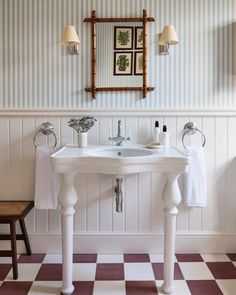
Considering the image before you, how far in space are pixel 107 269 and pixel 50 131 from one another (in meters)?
1.02

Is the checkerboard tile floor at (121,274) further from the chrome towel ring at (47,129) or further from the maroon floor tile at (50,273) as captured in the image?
the chrome towel ring at (47,129)

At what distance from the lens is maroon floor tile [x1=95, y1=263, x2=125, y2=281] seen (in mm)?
1944

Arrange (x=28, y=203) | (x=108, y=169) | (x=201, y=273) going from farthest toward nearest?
(x=28, y=203) → (x=201, y=273) → (x=108, y=169)

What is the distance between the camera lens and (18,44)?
2227mm

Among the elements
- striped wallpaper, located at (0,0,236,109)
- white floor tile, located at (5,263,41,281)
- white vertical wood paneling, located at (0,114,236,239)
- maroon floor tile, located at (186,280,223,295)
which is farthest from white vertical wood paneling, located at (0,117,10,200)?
maroon floor tile, located at (186,280,223,295)

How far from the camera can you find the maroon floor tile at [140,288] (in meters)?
1.79

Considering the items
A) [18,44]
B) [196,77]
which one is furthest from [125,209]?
[18,44]

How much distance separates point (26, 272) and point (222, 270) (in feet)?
4.19

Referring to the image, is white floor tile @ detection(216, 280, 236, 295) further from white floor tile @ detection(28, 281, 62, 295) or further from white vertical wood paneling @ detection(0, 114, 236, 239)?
white floor tile @ detection(28, 281, 62, 295)

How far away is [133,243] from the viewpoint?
2.30 meters

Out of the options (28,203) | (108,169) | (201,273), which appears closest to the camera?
(108,169)

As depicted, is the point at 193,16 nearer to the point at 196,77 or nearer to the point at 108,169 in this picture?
the point at 196,77

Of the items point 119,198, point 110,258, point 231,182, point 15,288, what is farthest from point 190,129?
point 15,288

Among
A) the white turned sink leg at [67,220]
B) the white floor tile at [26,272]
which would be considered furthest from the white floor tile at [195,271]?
the white floor tile at [26,272]
